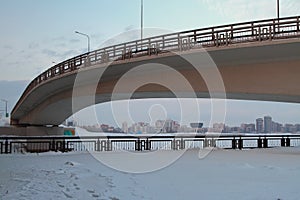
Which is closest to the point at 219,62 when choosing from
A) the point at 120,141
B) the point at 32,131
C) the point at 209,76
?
the point at 209,76

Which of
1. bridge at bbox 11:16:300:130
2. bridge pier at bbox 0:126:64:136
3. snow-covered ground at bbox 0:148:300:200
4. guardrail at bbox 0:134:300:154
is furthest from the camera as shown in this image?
bridge pier at bbox 0:126:64:136

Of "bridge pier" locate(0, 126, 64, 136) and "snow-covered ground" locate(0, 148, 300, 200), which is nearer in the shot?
"snow-covered ground" locate(0, 148, 300, 200)

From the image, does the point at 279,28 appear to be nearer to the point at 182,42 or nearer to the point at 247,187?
the point at 182,42

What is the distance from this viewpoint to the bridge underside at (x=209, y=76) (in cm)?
1989

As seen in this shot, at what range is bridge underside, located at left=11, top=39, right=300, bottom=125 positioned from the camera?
65.3 feet

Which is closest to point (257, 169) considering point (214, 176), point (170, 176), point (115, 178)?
point (214, 176)

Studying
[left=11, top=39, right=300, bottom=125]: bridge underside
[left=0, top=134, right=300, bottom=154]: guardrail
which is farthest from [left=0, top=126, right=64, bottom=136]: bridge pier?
[left=11, top=39, right=300, bottom=125]: bridge underside

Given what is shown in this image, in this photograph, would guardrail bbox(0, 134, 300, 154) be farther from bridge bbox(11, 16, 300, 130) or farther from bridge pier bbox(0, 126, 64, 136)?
bridge pier bbox(0, 126, 64, 136)

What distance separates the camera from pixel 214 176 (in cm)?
1242

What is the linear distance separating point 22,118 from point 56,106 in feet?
72.0

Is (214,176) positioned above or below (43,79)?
below

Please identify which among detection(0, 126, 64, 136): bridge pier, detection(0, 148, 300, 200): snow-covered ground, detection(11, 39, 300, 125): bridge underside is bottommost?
detection(0, 148, 300, 200): snow-covered ground

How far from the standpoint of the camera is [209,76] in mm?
22344

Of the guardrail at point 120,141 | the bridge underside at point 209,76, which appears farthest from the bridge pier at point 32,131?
the bridge underside at point 209,76
